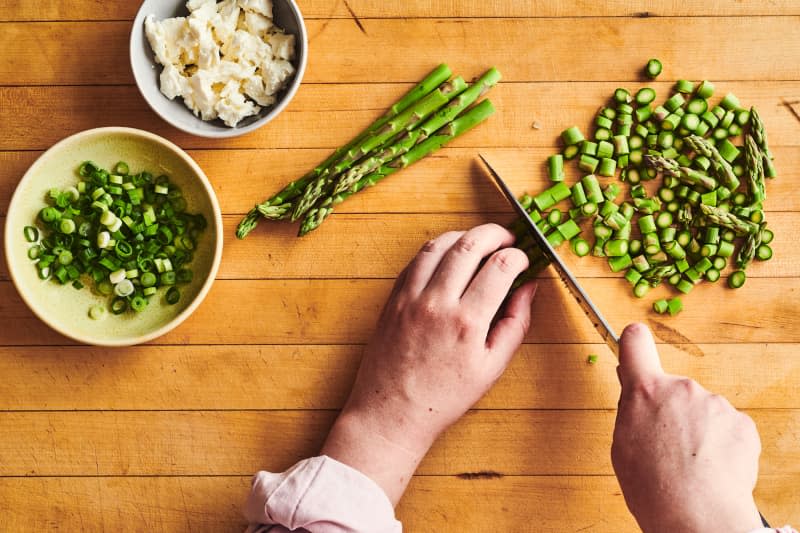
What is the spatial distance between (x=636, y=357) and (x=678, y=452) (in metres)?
0.25

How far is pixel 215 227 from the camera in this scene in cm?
186

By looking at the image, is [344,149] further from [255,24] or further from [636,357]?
[636,357]

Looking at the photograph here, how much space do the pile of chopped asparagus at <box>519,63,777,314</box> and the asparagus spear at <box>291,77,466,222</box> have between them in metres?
0.35

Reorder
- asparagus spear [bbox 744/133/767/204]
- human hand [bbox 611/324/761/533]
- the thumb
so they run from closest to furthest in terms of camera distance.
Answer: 1. human hand [bbox 611/324/761/533]
2. the thumb
3. asparagus spear [bbox 744/133/767/204]

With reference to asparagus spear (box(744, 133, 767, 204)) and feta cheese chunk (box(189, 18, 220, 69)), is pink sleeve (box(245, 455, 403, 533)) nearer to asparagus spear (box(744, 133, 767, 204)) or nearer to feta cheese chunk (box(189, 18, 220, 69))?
feta cheese chunk (box(189, 18, 220, 69))

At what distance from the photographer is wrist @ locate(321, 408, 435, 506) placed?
1791 millimetres

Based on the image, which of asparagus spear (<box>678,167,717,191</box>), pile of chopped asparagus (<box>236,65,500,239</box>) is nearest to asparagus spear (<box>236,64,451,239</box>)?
pile of chopped asparagus (<box>236,65,500,239</box>)

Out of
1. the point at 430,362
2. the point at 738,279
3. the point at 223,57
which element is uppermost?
the point at 223,57

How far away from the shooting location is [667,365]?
1974 millimetres

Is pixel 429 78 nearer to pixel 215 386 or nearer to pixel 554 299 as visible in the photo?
pixel 554 299

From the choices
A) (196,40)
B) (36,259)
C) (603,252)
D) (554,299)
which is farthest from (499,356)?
(36,259)

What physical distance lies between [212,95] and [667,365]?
1467 millimetres

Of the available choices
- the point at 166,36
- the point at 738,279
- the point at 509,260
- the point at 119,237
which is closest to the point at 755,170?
the point at 738,279

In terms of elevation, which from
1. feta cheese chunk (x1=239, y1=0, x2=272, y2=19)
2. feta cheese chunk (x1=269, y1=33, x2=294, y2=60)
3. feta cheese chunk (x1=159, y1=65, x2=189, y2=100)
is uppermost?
feta cheese chunk (x1=239, y1=0, x2=272, y2=19)
